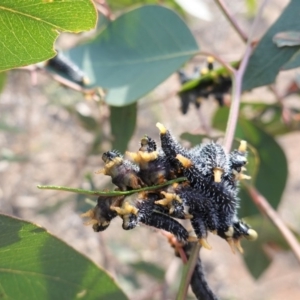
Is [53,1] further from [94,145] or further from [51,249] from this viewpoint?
[94,145]

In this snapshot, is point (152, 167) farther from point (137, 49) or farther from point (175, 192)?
point (137, 49)

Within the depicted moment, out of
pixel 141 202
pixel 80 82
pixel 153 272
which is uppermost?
pixel 141 202

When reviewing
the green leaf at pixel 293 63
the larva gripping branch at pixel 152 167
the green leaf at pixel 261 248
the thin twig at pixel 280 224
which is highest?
the green leaf at pixel 293 63

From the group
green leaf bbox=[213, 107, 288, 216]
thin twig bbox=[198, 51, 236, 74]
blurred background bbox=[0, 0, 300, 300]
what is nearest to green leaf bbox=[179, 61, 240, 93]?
thin twig bbox=[198, 51, 236, 74]

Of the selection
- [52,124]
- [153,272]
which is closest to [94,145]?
[153,272]

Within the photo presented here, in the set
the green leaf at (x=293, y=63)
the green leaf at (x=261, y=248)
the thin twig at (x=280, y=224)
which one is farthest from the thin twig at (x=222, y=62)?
the green leaf at (x=261, y=248)

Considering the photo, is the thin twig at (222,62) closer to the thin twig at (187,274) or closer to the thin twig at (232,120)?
the thin twig at (232,120)

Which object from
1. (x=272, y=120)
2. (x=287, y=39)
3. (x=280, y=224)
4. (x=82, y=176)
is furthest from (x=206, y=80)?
(x=82, y=176)
